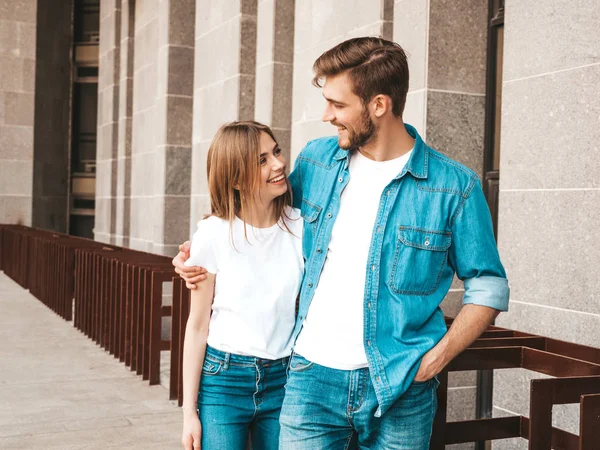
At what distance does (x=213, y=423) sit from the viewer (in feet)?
9.53

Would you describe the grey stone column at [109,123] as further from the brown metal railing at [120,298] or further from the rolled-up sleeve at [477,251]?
the rolled-up sleeve at [477,251]

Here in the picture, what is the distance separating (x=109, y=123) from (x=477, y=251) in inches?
677

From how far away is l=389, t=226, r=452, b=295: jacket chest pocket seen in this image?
2664 mm

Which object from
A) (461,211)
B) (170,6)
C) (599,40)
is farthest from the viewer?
(170,6)

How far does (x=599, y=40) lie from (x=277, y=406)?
3205 millimetres

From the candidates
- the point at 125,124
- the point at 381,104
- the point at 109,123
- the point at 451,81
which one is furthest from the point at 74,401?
the point at 109,123

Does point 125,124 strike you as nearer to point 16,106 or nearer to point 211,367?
point 16,106

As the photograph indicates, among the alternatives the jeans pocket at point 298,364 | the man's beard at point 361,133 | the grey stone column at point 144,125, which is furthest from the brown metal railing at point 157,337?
the grey stone column at point 144,125

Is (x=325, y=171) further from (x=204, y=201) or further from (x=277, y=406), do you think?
(x=204, y=201)

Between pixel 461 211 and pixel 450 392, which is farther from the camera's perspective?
pixel 450 392

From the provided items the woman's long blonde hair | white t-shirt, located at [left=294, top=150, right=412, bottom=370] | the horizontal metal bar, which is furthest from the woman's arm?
the horizontal metal bar

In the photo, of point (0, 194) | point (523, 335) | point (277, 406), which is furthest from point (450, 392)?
point (0, 194)

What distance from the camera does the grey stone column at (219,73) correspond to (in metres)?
11.3

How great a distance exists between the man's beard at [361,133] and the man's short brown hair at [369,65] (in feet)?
0.17
